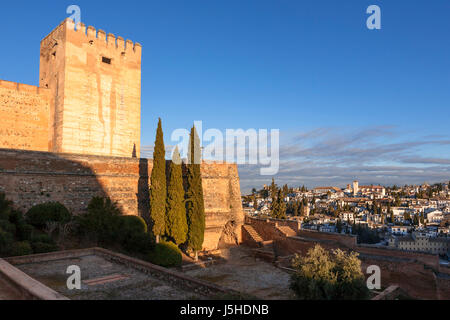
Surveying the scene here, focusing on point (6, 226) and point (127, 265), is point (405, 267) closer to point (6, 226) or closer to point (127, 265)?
point (127, 265)

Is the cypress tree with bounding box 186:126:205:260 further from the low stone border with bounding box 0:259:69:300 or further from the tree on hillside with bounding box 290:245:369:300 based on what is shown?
the low stone border with bounding box 0:259:69:300

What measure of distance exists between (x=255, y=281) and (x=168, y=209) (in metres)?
5.59

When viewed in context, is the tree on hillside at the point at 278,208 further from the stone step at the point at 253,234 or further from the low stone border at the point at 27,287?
the low stone border at the point at 27,287

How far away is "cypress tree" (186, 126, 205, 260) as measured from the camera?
17.2 m

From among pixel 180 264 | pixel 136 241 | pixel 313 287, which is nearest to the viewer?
pixel 313 287

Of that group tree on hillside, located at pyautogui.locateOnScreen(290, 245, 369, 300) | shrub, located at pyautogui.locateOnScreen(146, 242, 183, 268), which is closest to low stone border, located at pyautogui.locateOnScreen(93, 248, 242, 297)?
tree on hillside, located at pyautogui.locateOnScreen(290, 245, 369, 300)

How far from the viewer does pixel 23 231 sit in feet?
39.0

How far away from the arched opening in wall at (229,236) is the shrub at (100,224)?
9211mm

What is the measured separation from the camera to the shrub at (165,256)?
14.4 m

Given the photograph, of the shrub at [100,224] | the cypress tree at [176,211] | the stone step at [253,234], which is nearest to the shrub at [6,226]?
the shrub at [100,224]

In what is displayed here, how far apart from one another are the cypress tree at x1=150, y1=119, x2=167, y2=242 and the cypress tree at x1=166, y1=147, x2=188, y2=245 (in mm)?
273

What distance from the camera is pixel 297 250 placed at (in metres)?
17.1

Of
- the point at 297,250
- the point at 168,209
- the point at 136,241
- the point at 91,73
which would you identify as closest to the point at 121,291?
the point at 136,241
